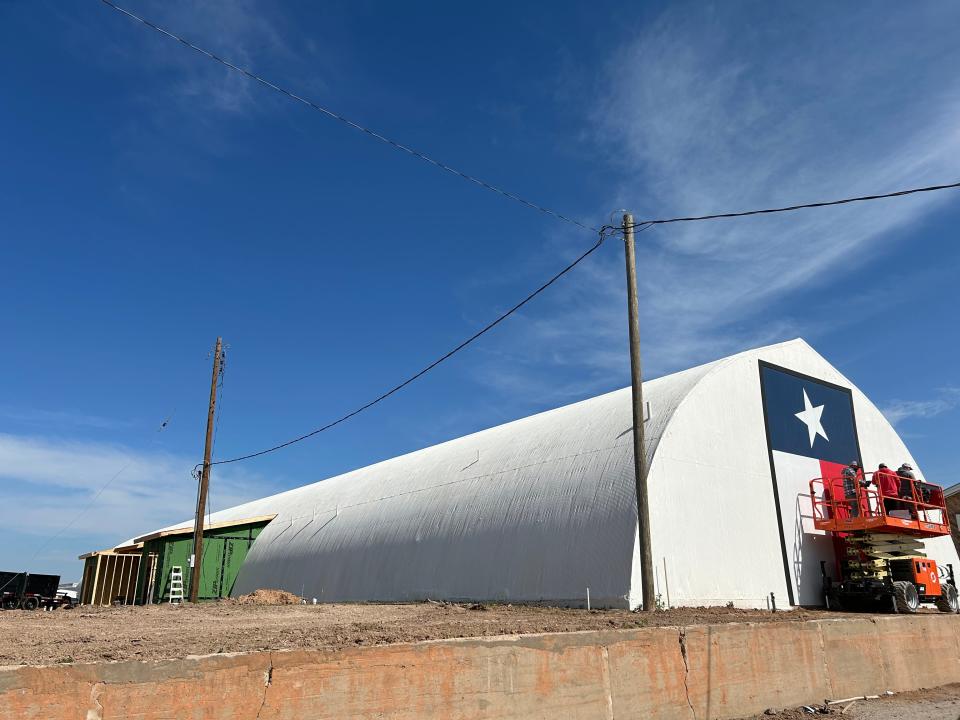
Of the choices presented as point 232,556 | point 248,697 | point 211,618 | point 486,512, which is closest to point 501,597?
point 486,512

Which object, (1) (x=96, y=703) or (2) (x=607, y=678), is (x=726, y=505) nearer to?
(2) (x=607, y=678)

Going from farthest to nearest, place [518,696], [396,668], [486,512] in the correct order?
[486,512] < [518,696] < [396,668]

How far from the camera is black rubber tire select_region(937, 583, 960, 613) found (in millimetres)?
21859

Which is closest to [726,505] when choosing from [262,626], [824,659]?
[824,659]

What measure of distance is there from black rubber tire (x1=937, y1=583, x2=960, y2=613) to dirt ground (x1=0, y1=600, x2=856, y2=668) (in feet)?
22.0

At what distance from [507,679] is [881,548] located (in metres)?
17.4

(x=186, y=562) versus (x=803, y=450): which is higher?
(x=803, y=450)

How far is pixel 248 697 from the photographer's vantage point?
6.59 m

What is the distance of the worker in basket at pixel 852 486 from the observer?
2117cm

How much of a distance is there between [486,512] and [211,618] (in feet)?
27.8

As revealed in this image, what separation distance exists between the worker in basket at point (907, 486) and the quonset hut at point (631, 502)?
222 cm

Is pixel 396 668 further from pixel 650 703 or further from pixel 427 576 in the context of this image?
pixel 427 576

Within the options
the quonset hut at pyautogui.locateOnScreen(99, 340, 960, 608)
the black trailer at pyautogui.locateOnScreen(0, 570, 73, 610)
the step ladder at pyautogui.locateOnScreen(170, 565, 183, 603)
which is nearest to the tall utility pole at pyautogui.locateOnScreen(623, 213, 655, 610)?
the quonset hut at pyautogui.locateOnScreen(99, 340, 960, 608)

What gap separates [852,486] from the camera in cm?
2203
